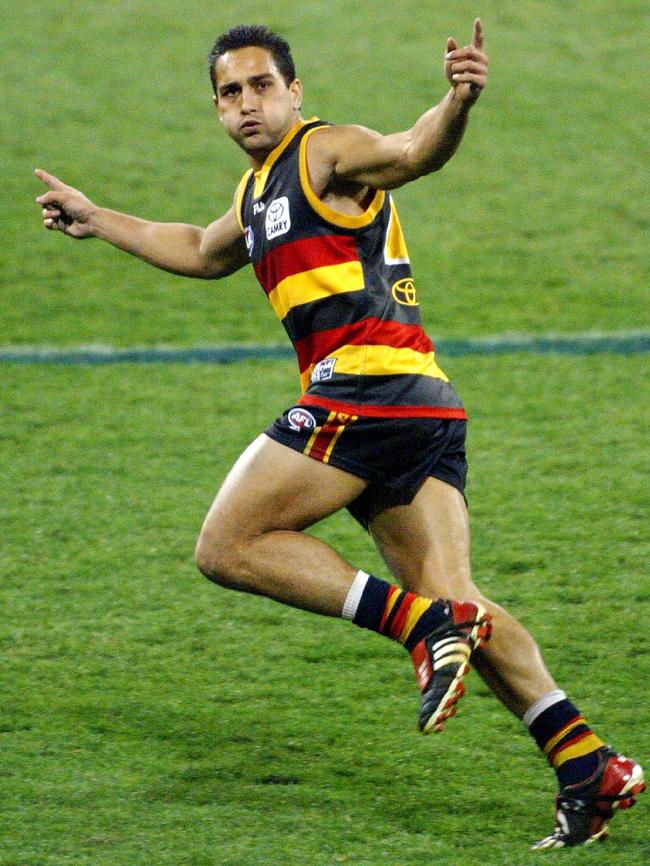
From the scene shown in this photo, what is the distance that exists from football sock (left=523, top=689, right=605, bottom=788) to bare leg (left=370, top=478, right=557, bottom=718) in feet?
0.11

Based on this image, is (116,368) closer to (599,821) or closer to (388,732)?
(388,732)

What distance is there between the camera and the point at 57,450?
22.6 feet

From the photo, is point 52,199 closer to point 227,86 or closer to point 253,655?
point 227,86

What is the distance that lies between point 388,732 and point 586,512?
194cm

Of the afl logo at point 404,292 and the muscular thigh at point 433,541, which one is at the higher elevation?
the afl logo at point 404,292

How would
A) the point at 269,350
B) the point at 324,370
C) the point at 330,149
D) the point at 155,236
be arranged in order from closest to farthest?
the point at 330,149 → the point at 324,370 → the point at 155,236 → the point at 269,350

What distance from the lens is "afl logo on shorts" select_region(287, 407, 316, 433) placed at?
Answer: 3.83 meters

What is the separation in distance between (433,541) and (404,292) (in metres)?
0.67

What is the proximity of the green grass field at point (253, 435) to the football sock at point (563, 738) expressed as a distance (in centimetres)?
19

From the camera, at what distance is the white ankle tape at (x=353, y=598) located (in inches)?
147

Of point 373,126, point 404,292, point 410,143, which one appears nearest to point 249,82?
point 410,143

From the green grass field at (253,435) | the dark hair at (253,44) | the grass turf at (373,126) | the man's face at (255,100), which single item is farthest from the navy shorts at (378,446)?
the grass turf at (373,126)

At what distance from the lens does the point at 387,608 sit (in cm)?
372

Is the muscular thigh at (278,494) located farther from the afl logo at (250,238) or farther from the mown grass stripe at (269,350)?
the mown grass stripe at (269,350)
